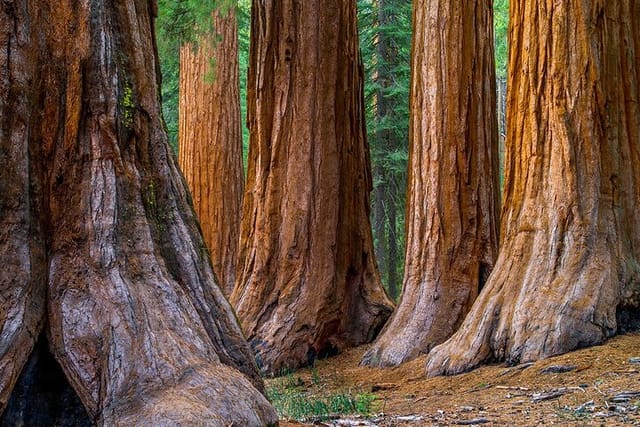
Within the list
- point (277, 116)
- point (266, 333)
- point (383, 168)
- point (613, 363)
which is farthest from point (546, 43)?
point (383, 168)

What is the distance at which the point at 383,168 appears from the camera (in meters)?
21.6

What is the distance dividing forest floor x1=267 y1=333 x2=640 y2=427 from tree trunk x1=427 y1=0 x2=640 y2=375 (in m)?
0.32

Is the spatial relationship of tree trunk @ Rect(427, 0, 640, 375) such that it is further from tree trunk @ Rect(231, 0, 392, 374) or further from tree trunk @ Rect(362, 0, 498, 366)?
tree trunk @ Rect(231, 0, 392, 374)

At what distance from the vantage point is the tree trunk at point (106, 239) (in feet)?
12.8

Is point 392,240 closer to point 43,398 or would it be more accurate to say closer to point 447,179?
point 447,179

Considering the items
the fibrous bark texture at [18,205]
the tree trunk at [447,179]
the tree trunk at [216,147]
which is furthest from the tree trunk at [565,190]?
the tree trunk at [216,147]

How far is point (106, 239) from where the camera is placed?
13.8 feet

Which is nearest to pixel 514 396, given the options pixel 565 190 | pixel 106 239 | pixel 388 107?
pixel 565 190

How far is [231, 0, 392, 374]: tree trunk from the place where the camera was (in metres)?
10.3

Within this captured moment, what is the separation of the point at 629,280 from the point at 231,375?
4404 millimetres

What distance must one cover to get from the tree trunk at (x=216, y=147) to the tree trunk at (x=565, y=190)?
8.21 m

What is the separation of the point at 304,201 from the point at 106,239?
20.8 ft

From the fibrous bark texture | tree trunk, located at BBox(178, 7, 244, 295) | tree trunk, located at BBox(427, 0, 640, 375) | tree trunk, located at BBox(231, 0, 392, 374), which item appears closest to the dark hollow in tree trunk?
the fibrous bark texture

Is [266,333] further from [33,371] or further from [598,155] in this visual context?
[33,371]
